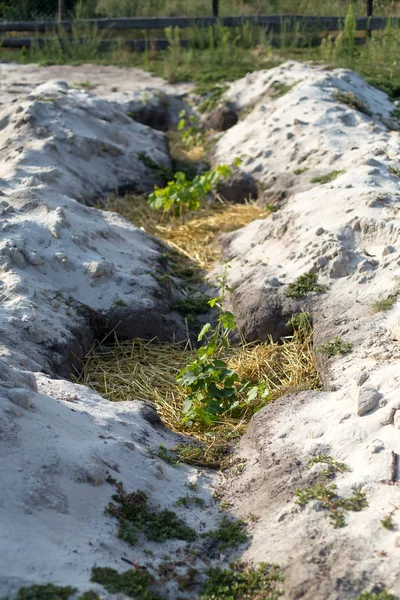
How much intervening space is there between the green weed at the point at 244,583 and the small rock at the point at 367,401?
895 millimetres

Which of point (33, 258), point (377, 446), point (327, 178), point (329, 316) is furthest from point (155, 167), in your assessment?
point (377, 446)

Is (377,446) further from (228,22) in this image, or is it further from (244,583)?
(228,22)

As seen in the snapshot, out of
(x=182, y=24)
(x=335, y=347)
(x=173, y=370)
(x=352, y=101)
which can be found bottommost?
(x=173, y=370)

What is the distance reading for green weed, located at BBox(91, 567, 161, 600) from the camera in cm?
260

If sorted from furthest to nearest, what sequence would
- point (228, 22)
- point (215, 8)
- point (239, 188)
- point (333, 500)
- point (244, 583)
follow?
point (215, 8), point (228, 22), point (239, 188), point (333, 500), point (244, 583)

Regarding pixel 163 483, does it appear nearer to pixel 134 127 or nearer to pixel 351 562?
pixel 351 562

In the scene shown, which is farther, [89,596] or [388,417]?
[388,417]

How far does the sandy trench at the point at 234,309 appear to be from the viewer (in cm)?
281

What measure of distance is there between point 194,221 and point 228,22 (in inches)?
276

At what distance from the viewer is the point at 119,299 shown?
16.5ft

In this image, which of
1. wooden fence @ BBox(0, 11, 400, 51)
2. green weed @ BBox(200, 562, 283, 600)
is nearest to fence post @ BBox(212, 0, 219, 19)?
wooden fence @ BBox(0, 11, 400, 51)

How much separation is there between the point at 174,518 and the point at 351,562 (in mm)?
745

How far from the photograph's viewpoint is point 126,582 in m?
2.64

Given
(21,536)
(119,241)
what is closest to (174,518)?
(21,536)
